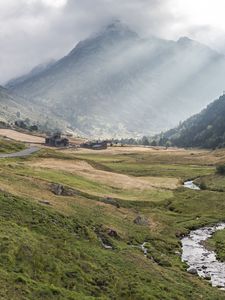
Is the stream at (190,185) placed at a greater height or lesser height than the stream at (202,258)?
greater

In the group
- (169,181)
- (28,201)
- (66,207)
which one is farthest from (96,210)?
(169,181)

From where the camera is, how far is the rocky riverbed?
5747 centimetres

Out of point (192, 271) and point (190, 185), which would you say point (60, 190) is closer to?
point (192, 271)

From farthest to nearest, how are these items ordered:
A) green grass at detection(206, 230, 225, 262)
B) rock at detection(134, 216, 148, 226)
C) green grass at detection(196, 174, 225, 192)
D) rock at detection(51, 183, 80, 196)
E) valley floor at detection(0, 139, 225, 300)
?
green grass at detection(196, 174, 225, 192) → rock at detection(51, 183, 80, 196) → rock at detection(134, 216, 148, 226) → green grass at detection(206, 230, 225, 262) → valley floor at detection(0, 139, 225, 300)

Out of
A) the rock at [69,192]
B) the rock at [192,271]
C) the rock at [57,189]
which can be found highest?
the rock at [57,189]

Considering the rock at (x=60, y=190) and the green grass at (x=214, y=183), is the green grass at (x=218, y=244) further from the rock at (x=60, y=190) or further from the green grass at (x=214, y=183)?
the green grass at (x=214, y=183)

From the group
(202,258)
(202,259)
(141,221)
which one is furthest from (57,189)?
(202,259)

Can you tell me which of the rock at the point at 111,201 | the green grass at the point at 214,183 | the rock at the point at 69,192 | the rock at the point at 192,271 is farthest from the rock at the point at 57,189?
the green grass at the point at 214,183

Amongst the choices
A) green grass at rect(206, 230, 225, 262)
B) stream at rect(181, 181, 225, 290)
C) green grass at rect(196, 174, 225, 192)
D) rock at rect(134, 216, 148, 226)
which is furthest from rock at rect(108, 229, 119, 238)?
green grass at rect(196, 174, 225, 192)

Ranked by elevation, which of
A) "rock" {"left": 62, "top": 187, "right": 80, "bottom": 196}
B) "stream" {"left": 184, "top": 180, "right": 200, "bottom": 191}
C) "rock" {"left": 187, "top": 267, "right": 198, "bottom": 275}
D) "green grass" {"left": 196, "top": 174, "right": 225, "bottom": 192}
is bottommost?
"rock" {"left": 187, "top": 267, "right": 198, "bottom": 275}

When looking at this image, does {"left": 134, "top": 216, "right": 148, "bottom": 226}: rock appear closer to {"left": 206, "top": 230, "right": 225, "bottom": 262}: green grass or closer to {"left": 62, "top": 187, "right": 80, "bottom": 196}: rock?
{"left": 206, "top": 230, "right": 225, "bottom": 262}: green grass

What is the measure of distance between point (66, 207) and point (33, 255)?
97.8ft

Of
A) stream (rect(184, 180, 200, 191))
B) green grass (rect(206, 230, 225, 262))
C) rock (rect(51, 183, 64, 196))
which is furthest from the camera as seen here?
stream (rect(184, 180, 200, 191))

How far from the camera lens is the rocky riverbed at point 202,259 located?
5747cm
